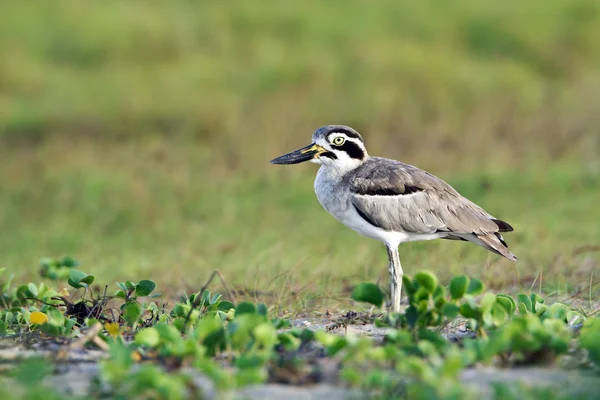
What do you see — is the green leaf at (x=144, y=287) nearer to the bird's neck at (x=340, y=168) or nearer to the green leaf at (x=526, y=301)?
A: the bird's neck at (x=340, y=168)

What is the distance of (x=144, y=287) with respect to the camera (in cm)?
539

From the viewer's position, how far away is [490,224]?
6.30 metres

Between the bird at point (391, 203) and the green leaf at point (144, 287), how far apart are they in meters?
1.41

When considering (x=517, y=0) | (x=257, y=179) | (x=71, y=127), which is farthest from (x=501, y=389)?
(x=517, y=0)

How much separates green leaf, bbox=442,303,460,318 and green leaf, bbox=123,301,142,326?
160cm

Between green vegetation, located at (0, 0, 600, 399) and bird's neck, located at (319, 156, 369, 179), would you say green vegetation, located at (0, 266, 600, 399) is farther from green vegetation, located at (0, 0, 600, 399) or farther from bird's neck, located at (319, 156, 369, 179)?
bird's neck, located at (319, 156, 369, 179)

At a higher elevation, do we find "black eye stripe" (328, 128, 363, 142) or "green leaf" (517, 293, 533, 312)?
"black eye stripe" (328, 128, 363, 142)

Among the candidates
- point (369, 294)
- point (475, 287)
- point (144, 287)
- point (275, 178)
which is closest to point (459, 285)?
point (475, 287)

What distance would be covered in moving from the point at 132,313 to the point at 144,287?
27cm

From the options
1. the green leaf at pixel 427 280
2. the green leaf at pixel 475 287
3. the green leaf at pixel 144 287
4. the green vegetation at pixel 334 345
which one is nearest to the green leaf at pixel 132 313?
the green vegetation at pixel 334 345

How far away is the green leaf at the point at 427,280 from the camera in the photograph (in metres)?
4.70

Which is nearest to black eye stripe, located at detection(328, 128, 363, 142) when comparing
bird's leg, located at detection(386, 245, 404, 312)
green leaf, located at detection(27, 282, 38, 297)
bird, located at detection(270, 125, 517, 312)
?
bird, located at detection(270, 125, 517, 312)

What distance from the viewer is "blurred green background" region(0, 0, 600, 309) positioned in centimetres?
884

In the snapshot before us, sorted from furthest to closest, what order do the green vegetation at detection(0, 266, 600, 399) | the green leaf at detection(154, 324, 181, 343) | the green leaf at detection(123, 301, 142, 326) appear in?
the green leaf at detection(123, 301, 142, 326), the green leaf at detection(154, 324, 181, 343), the green vegetation at detection(0, 266, 600, 399)
